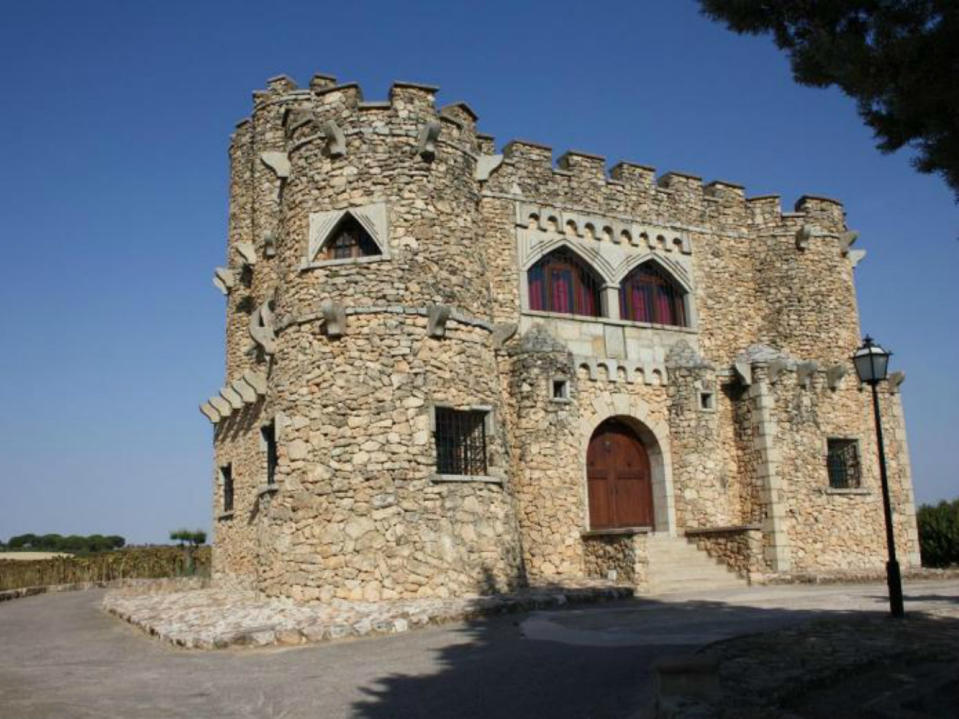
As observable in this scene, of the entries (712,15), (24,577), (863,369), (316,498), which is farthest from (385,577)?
(24,577)

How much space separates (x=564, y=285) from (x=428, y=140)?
17.0ft

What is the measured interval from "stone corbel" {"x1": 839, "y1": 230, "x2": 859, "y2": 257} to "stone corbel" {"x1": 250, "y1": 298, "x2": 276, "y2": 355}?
1335 centimetres

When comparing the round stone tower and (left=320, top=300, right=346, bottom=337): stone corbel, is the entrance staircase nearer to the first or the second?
the round stone tower

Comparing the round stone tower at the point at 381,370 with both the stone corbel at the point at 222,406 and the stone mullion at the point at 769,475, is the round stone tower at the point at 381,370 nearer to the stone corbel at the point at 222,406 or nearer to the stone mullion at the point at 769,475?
the stone corbel at the point at 222,406

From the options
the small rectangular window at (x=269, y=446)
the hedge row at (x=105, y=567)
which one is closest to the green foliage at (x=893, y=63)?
the small rectangular window at (x=269, y=446)

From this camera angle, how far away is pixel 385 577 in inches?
516

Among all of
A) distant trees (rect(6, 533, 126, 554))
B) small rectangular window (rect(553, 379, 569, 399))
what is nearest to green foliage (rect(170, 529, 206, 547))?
distant trees (rect(6, 533, 126, 554))

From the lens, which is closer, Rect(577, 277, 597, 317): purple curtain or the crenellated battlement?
the crenellated battlement

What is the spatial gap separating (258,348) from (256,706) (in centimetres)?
1294

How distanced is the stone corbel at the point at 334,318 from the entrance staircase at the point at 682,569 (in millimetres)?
6619

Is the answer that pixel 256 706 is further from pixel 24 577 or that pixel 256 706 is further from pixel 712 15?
pixel 24 577

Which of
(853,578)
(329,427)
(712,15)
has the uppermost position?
(712,15)

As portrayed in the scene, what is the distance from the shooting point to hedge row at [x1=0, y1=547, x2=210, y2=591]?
24.0m

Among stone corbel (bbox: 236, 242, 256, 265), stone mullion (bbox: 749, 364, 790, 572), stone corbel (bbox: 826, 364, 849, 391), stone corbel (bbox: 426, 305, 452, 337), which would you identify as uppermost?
stone corbel (bbox: 236, 242, 256, 265)
